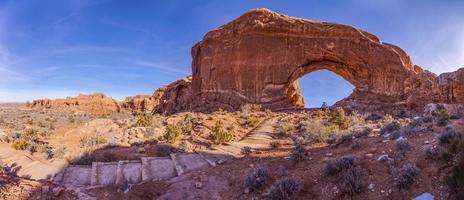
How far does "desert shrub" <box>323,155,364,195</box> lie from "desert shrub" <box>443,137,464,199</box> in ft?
3.97

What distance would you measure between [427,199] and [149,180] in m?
5.22

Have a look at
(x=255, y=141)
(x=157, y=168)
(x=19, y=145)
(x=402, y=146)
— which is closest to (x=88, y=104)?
(x=19, y=145)

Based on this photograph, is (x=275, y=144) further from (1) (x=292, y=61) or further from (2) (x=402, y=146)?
(1) (x=292, y=61)

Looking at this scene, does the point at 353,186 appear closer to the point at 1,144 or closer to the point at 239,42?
the point at 1,144

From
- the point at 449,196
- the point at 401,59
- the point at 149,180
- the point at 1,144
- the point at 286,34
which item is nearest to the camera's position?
the point at 449,196

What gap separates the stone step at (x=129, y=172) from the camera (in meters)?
7.16

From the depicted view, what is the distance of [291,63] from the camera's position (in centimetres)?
2480

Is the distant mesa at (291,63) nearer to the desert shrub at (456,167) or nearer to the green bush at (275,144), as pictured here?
the green bush at (275,144)

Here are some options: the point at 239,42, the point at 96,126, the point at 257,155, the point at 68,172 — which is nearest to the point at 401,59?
the point at 239,42

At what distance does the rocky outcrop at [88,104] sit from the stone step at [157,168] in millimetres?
55281

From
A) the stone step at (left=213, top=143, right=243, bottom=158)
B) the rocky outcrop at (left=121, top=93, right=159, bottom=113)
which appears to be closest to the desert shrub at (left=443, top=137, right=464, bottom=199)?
the stone step at (left=213, top=143, right=243, bottom=158)

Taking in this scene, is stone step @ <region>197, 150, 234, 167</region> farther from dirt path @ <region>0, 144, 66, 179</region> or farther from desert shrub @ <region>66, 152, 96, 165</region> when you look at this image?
dirt path @ <region>0, 144, 66, 179</region>

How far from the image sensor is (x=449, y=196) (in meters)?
4.34

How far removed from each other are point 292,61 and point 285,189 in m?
20.0
